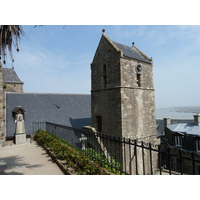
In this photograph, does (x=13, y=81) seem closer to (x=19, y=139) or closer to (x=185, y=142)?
(x=19, y=139)

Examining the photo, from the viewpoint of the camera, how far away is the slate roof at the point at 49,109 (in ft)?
45.0

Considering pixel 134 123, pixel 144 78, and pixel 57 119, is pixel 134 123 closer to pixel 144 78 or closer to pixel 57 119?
pixel 144 78

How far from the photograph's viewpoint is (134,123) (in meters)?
11.3

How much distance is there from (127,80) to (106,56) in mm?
2990

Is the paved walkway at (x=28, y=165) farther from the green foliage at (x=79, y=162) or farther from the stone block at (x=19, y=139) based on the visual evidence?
the stone block at (x=19, y=139)

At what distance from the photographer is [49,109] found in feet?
50.8

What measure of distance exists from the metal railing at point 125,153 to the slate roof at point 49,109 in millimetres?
1549

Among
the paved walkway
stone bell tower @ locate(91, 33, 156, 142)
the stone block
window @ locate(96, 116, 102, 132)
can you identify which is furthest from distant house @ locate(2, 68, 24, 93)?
the paved walkway

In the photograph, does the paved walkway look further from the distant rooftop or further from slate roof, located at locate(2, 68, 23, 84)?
slate roof, located at locate(2, 68, 23, 84)

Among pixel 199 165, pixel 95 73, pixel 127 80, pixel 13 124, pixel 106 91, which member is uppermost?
pixel 95 73

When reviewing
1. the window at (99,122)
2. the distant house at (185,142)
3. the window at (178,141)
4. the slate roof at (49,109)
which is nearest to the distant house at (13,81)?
the slate roof at (49,109)
